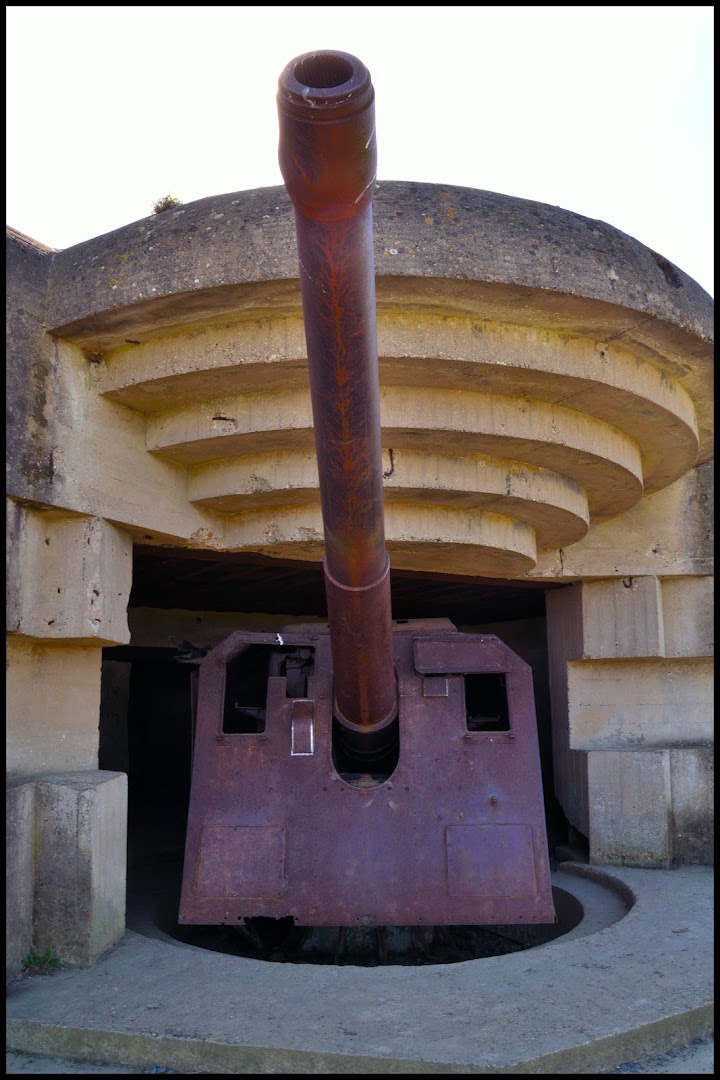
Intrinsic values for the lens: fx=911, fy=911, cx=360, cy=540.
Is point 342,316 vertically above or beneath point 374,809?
above

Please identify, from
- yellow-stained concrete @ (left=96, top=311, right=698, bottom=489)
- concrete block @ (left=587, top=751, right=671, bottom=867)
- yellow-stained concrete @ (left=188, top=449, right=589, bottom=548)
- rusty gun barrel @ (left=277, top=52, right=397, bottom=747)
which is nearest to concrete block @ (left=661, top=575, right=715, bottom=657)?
concrete block @ (left=587, top=751, right=671, bottom=867)

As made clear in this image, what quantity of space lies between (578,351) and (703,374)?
0.76m

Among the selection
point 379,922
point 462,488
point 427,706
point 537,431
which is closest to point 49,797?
point 379,922

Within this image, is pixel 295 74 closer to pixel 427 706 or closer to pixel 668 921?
pixel 427 706

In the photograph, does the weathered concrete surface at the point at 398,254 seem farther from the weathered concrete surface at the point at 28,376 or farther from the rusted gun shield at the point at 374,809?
the rusted gun shield at the point at 374,809

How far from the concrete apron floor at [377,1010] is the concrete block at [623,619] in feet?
6.52

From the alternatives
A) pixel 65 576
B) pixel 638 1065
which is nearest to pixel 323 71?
pixel 65 576

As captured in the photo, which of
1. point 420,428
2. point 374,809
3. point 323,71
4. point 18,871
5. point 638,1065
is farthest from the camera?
point 374,809

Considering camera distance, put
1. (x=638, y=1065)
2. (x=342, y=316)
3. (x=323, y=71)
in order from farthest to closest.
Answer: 1. (x=638, y=1065)
2. (x=342, y=316)
3. (x=323, y=71)

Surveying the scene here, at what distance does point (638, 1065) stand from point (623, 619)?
301 centimetres

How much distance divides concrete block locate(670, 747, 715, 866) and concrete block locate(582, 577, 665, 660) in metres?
0.61

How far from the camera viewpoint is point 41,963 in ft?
10.7

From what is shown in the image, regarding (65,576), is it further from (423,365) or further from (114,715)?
(114,715)

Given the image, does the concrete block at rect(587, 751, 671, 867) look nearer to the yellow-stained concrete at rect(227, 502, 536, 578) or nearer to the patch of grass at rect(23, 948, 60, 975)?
the yellow-stained concrete at rect(227, 502, 536, 578)
